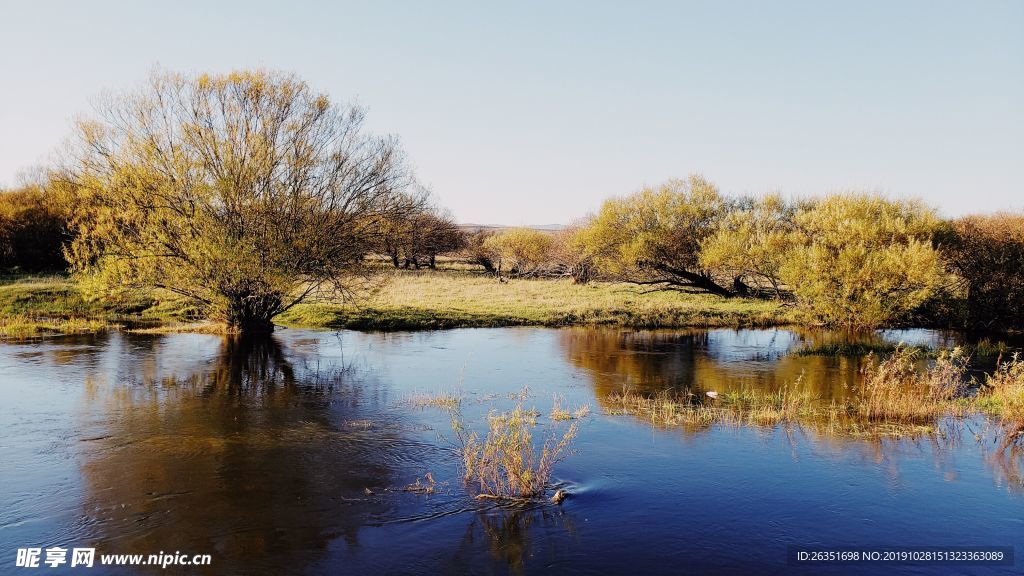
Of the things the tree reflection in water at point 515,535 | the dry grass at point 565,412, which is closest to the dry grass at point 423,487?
the tree reflection in water at point 515,535

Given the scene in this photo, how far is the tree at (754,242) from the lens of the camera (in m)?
37.0

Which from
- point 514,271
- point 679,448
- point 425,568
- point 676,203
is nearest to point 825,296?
point 676,203

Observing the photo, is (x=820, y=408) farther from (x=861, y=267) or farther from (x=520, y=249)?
(x=520, y=249)

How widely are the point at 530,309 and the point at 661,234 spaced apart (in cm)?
1287

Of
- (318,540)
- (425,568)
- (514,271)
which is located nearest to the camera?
(425,568)

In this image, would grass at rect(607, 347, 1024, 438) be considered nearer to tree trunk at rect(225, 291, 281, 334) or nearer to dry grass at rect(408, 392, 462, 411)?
dry grass at rect(408, 392, 462, 411)

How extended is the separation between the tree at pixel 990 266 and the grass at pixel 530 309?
819cm

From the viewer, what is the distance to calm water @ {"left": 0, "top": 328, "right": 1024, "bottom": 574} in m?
9.31

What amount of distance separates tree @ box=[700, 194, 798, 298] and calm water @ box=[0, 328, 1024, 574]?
57.4 feet

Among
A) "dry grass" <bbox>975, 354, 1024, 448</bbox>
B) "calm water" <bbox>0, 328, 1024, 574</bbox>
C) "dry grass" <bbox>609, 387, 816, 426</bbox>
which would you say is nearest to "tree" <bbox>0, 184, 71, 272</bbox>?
"calm water" <bbox>0, 328, 1024, 574</bbox>

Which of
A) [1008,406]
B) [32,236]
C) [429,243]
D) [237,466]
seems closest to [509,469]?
[237,466]

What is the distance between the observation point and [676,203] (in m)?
46.9

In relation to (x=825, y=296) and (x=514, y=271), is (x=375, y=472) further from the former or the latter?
(x=514, y=271)

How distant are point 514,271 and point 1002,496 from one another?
183 ft
